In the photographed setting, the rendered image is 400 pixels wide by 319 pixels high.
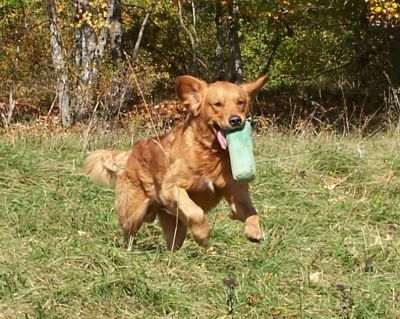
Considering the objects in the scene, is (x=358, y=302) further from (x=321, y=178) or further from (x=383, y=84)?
(x=383, y=84)

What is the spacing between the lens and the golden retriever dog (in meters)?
6.01

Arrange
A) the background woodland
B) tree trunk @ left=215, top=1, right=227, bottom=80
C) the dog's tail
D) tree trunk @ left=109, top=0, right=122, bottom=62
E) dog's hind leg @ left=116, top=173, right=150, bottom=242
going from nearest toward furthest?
dog's hind leg @ left=116, top=173, right=150, bottom=242, the dog's tail, the background woodland, tree trunk @ left=109, top=0, right=122, bottom=62, tree trunk @ left=215, top=1, right=227, bottom=80

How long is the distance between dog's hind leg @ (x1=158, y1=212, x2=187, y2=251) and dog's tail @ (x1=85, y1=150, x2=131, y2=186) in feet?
2.17

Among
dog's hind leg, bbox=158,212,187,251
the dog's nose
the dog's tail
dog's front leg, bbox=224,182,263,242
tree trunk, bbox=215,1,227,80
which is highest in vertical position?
the dog's nose

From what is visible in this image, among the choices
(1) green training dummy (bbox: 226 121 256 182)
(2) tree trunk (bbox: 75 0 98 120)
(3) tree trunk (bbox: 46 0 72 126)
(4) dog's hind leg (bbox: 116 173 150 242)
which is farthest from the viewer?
(3) tree trunk (bbox: 46 0 72 126)

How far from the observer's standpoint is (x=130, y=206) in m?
6.67

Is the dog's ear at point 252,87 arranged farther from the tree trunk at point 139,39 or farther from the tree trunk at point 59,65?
the tree trunk at point 139,39

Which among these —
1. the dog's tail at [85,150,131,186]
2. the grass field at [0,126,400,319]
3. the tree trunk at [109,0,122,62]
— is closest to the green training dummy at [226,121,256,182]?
the grass field at [0,126,400,319]

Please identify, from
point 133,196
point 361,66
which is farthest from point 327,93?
point 133,196

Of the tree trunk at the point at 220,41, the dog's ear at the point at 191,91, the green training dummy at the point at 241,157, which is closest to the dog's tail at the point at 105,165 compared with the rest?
the dog's ear at the point at 191,91

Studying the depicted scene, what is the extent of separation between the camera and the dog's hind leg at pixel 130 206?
21.7 feet

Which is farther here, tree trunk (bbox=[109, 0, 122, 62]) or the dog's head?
tree trunk (bbox=[109, 0, 122, 62])

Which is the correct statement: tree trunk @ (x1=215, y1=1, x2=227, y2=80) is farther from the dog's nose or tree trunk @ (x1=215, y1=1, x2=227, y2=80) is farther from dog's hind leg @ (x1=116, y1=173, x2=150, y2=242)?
the dog's nose

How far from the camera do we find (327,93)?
2191 cm
